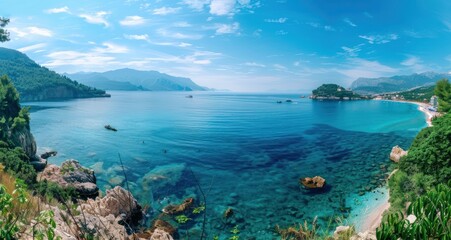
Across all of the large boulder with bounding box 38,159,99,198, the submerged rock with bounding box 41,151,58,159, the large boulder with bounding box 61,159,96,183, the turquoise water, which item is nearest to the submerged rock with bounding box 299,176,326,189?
the turquoise water

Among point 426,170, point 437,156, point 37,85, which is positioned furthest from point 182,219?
point 37,85

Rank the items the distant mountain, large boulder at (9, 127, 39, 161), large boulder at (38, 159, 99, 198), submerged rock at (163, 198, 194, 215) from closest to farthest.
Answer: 1. submerged rock at (163, 198, 194, 215)
2. large boulder at (38, 159, 99, 198)
3. large boulder at (9, 127, 39, 161)
4. the distant mountain

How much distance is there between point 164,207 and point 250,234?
25.6 ft

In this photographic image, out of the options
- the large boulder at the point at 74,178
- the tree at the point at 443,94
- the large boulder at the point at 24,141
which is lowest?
the large boulder at the point at 74,178

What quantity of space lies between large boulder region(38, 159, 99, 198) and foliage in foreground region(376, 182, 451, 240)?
965 inches

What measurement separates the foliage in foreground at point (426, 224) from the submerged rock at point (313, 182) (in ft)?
72.3

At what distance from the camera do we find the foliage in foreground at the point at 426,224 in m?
4.97

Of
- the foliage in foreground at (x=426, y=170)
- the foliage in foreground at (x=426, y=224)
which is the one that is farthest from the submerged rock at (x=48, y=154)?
the foliage in foreground at (x=426, y=224)

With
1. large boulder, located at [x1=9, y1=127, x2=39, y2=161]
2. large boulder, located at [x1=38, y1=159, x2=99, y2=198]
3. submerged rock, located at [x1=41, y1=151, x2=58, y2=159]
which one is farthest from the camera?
submerged rock, located at [x1=41, y1=151, x2=58, y2=159]

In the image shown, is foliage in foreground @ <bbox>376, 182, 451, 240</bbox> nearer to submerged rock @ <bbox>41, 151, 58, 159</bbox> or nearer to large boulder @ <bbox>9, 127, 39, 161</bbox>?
large boulder @ <bbox>9, 127, 39, 161</bbox>

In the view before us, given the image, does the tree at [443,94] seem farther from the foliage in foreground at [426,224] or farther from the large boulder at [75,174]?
the large boulder at [75,174]

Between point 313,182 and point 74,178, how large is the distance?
24.4m

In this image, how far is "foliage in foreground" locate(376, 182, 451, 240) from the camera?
497 cm

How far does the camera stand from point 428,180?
16500mm
